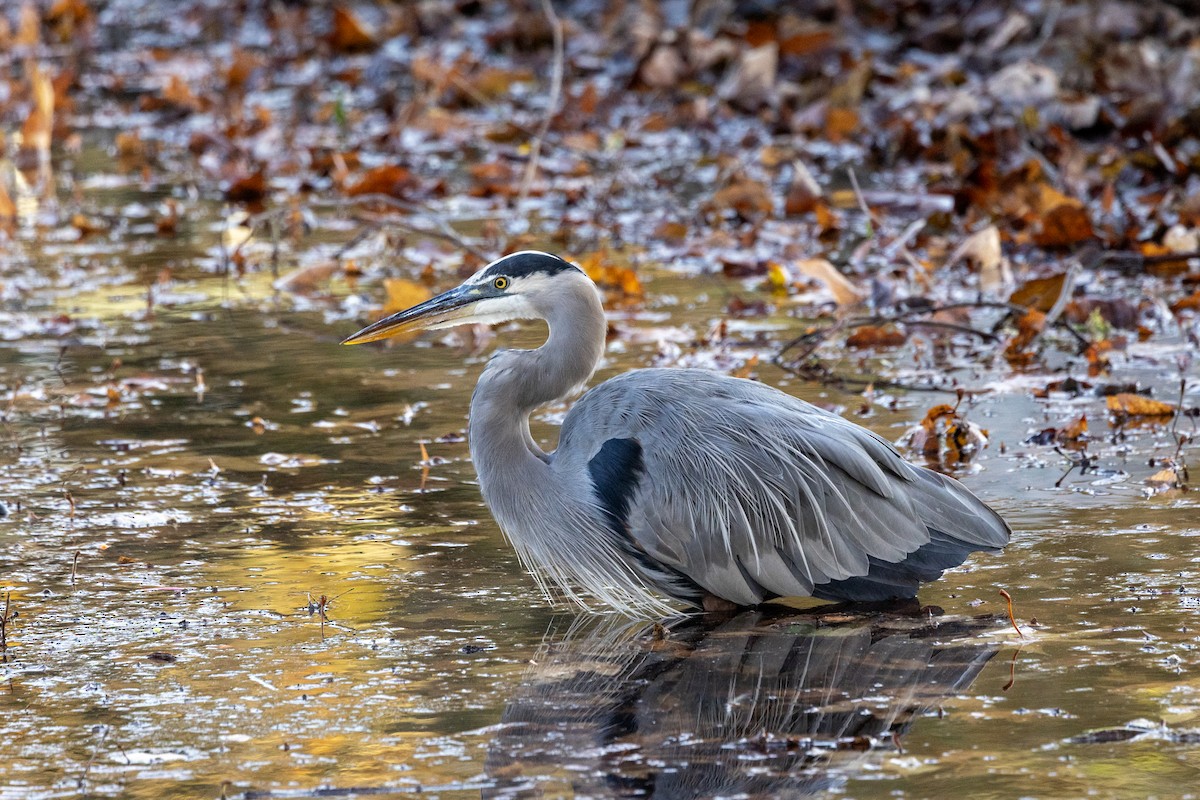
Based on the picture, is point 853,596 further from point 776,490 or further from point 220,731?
point 220,731

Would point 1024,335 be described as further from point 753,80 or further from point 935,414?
point 753,80

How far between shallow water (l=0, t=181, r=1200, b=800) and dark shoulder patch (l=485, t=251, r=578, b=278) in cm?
89

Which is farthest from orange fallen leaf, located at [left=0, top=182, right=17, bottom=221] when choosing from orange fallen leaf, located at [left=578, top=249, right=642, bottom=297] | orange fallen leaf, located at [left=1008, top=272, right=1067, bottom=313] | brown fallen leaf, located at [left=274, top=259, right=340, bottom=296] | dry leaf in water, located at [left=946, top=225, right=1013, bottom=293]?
orange fallen leaf, located at [left=1008, top=272, right=1067, bottom=313]

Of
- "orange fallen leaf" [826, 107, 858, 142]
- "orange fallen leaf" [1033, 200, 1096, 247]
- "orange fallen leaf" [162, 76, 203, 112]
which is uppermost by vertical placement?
"orange fallen leaf" [162, 76, 203, 112]

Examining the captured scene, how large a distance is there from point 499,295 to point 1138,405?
98.4 inches

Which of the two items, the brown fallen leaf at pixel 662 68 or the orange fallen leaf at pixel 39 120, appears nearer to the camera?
the orange fallen leaf at pixel 39 120

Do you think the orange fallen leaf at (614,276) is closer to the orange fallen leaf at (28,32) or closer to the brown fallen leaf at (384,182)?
the brown fallen leaf at (384,182)

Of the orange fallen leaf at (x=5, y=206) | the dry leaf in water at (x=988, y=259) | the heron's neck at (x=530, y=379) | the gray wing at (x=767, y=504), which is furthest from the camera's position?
the orange fallen leaf at (x=5, y=206)

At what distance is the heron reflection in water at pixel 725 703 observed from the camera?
3.59 metres

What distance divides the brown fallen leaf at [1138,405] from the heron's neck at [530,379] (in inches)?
84.6

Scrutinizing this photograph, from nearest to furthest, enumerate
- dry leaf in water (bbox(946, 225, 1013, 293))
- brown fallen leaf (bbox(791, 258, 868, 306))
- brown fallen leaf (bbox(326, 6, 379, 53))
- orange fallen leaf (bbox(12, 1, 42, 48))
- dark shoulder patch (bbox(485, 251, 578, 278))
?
dark shoulder patch (bbox(485, 251, 578, 278)), brown fallen leaf (bbox(791, 258, 868, 306)), dry leaf in water (bbox(946, 225, 1013, 293)), brown fallen leaf (bbox(326, 6, 379, 53)), orange fallen leaf (bbox(12, 1, 42, 48))

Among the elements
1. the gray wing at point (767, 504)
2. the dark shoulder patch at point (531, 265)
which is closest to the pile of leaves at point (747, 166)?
the gray wing at point (767, 504)

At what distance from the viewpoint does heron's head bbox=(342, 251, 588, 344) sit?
502 centimetres

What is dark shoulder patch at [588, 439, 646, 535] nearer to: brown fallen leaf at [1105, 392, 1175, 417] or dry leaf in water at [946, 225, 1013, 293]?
brown fallen leaf at [1105, 392, 1175, 417]
